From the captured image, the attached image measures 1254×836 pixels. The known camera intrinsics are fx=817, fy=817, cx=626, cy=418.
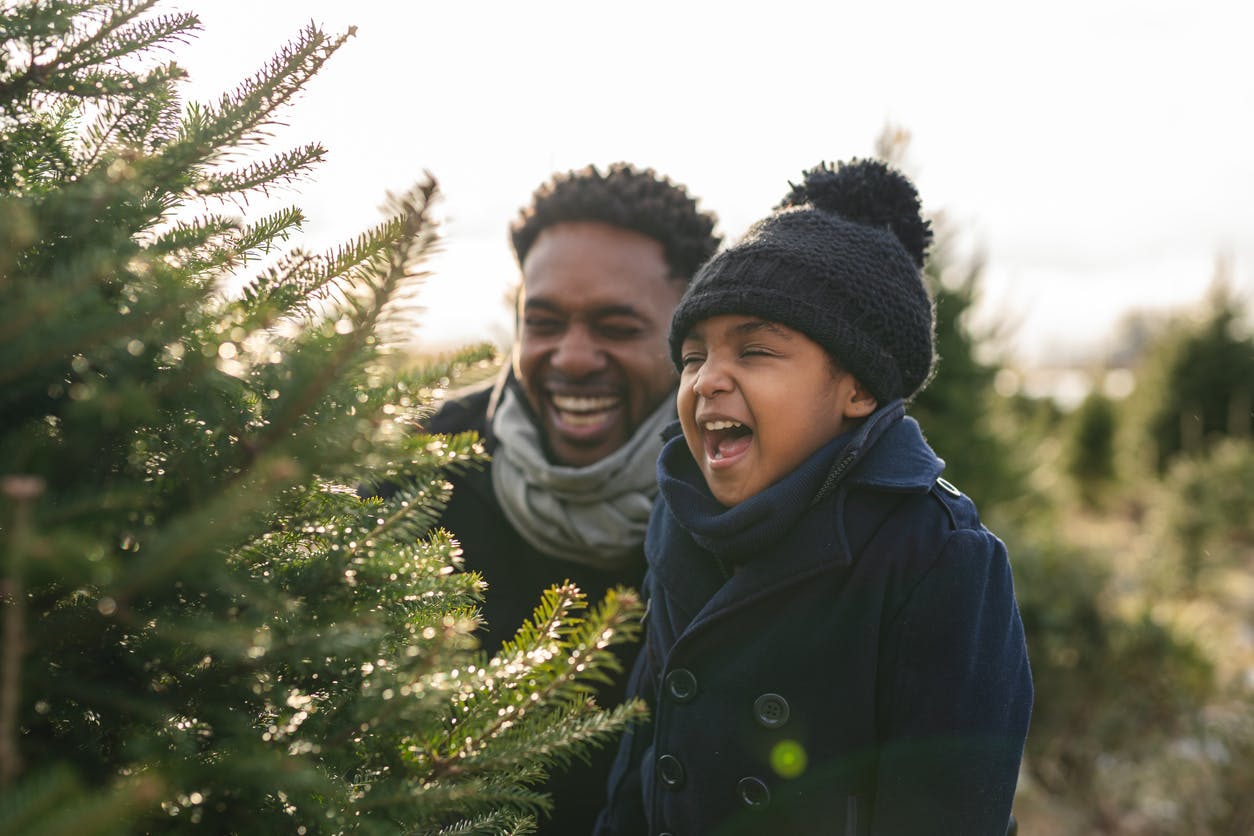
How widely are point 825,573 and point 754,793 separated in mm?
468

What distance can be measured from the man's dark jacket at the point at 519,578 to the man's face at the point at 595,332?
10.4 inches

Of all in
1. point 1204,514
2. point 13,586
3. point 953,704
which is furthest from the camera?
point 1204,514

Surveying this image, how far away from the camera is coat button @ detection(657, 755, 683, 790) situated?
5.80 feet

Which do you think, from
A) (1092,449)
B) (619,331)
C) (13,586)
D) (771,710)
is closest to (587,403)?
(619,331)

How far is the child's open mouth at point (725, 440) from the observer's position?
1784 millimetres

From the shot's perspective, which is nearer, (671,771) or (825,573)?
(825,573)

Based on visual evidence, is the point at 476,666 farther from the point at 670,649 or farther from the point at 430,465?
the point at 670,649

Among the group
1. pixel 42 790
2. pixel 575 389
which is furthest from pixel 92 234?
pixel 575 389

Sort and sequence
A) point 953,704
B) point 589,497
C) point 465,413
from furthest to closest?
point 465,413
point 589,497
point 953,704

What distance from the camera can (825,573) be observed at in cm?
167

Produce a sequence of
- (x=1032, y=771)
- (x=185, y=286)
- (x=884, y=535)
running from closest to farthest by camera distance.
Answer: (x=185, y=286)
(x=884, y=535)
(x=1032, y=771)

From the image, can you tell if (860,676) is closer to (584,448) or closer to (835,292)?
(835,292)

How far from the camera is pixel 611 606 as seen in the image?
4.06 feet

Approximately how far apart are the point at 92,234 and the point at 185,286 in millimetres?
157
